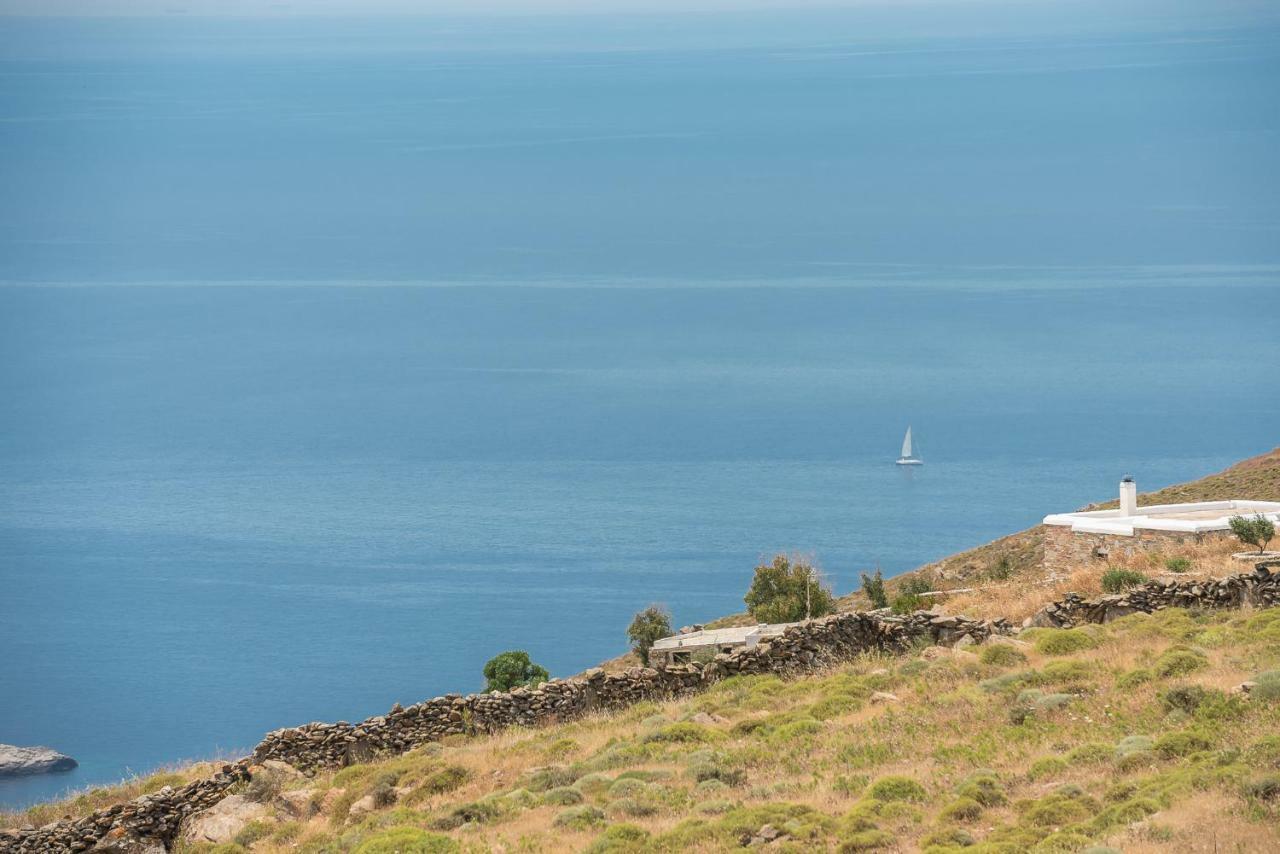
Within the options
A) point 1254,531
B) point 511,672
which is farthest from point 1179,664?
point 511,672

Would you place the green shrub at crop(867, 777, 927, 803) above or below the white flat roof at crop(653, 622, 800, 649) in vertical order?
below

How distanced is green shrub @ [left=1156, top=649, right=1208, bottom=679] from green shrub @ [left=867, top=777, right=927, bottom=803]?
4.15m

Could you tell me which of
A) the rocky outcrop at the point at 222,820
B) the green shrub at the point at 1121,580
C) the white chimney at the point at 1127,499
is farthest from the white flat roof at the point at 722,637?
the rocky outcrop at the point at 222,820

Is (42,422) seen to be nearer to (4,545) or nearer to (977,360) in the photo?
(4,545)

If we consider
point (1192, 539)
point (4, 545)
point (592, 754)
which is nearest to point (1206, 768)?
point (592, 754)

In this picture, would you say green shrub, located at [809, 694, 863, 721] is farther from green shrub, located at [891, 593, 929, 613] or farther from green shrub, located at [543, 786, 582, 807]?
green shrub, located at [891, 593, 929, 613]

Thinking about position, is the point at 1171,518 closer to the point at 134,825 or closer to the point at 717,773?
the point at 717,773

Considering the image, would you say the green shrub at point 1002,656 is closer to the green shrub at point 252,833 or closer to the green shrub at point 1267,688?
the green shrub at point 1267,688

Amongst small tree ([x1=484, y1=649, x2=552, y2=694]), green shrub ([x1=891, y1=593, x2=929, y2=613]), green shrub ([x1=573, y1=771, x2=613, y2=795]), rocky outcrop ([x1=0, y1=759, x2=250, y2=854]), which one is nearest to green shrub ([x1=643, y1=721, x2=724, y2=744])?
green shrub ([x1=573, y1=771, x2=613, y2=795])

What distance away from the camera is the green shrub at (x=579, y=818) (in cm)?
1488

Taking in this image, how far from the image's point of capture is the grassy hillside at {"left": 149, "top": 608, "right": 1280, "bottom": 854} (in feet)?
42.9

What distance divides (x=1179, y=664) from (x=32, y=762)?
72.2m

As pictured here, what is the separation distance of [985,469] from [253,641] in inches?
2430

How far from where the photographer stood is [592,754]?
1802 centimetres
